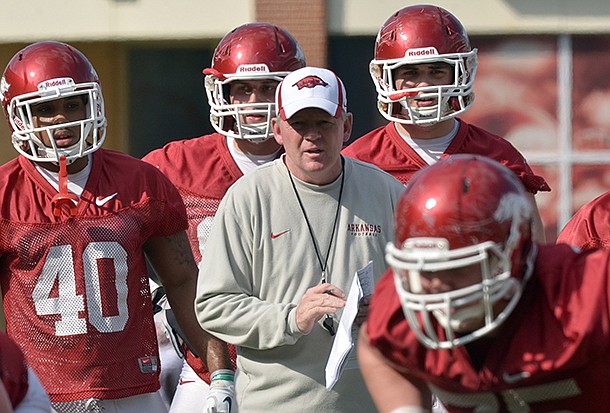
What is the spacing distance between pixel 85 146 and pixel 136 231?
0.35m

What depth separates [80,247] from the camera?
15.0 feet

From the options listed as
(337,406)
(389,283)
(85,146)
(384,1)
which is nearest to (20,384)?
(389,283)

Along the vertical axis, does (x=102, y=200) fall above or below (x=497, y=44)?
above

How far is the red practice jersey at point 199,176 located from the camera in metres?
5.37

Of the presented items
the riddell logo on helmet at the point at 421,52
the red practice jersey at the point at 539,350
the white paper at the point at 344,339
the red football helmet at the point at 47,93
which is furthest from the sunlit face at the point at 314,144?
the red practice jersey at the point at 539,350

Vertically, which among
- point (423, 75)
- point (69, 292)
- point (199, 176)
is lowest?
point (69, 292)

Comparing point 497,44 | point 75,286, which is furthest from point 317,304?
point 497,44

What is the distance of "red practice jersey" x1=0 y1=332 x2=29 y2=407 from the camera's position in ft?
10.7

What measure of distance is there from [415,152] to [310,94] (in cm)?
115

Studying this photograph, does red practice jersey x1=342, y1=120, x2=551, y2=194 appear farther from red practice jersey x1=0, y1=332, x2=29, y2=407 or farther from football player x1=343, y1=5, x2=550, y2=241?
red practice jersey x1=0, y1=332, x2=29, y2=407

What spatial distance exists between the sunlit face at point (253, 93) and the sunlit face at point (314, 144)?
103 cm

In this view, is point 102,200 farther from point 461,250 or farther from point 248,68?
point 461,250

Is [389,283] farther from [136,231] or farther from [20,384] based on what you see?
[136,231]

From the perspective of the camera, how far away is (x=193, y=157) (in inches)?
219
